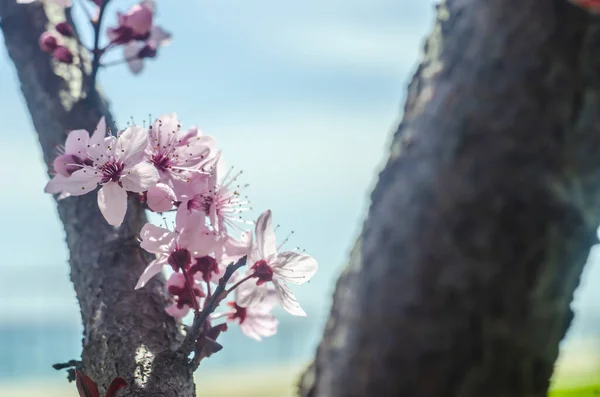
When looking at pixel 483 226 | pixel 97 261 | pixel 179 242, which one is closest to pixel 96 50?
pixel 97 261

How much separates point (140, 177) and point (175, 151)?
3.2 inches

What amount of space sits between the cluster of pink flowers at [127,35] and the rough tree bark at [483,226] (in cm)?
93

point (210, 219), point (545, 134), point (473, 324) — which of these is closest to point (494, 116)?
point (545, 134)

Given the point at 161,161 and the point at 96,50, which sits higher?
the point at 96,50

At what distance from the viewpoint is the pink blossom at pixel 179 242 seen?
876 mm

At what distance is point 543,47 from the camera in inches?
18.9

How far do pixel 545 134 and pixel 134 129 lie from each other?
0.59m

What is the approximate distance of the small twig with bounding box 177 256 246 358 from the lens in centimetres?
84

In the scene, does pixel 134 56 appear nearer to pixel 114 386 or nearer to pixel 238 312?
pixel 238 312

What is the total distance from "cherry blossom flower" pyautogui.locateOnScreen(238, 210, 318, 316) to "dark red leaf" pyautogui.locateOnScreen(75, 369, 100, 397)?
0.88ft

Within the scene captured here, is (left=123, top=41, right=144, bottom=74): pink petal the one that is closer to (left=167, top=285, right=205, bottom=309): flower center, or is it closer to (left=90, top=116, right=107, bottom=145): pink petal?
(left=90, top=116, right=107, bottom=145): pink petal

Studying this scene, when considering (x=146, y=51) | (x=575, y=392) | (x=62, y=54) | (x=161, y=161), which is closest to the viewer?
(x=161, y=161)

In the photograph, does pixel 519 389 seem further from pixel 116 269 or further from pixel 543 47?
pixel 116 269

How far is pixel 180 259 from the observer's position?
0.89 meters
